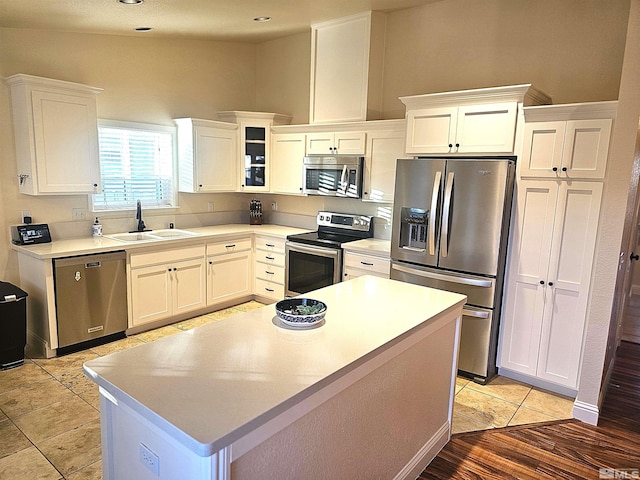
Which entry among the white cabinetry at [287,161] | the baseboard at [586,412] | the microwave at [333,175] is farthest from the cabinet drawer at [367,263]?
the baseboard at [586,412]

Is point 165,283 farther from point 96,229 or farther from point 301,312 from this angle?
point 301,312

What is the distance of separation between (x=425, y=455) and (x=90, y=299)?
298 cm

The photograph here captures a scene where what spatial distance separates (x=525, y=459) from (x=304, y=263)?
2626mm

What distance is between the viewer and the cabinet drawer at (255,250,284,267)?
4832mm

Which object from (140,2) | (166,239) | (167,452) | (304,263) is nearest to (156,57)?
(140,2)

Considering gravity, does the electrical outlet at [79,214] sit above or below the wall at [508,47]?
below

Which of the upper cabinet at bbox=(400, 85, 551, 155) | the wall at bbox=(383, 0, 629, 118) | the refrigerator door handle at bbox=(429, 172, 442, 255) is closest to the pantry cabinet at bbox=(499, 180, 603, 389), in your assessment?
the upper cabinet at bbox=(400, 85, 551, 155)

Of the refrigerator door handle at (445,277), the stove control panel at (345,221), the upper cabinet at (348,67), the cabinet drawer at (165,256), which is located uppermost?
the upper cabinet at (348,67)

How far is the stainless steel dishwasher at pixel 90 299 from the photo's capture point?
3566 millimetres

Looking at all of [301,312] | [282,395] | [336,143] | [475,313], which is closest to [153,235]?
[336,143]

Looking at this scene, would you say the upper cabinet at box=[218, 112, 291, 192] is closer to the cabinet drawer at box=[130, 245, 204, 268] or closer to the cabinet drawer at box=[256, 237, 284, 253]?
the cabinet drawer at box=[256, 237, 284, 253]

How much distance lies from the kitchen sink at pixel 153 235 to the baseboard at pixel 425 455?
9.83 feet

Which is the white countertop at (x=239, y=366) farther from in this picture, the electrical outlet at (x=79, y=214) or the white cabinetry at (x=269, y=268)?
the electrical outlet at (x=79, y=214)

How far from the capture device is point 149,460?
53.7 inches
